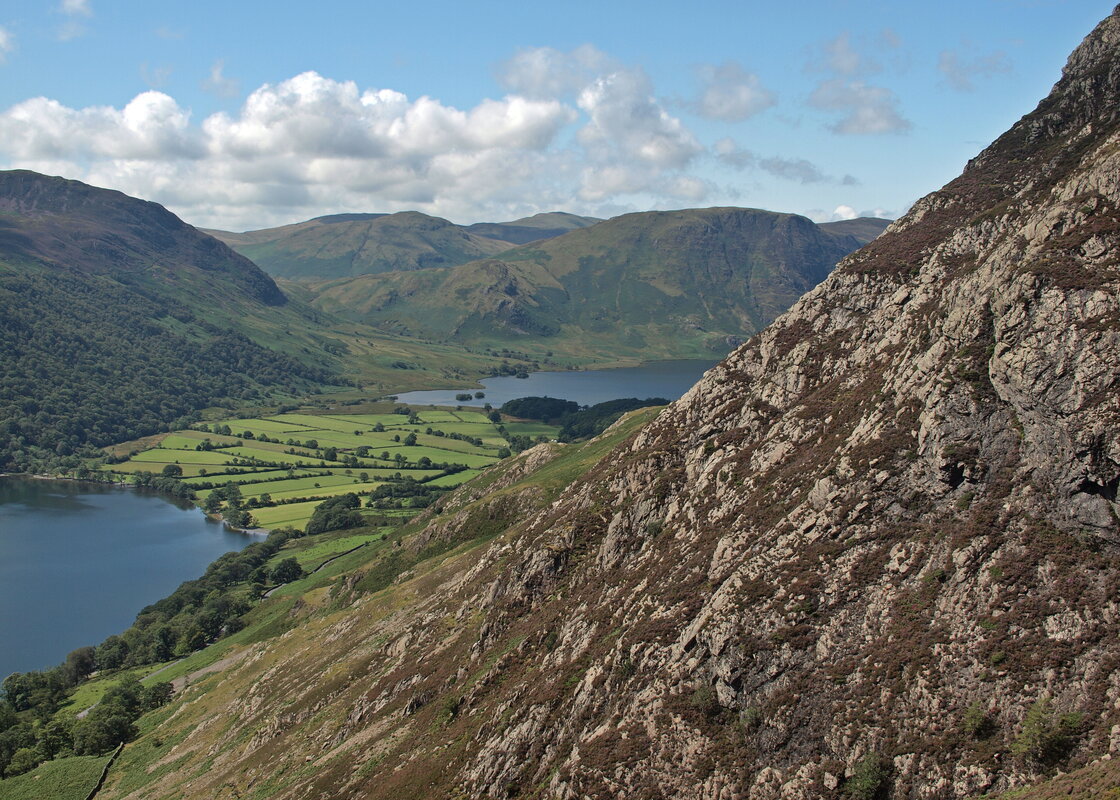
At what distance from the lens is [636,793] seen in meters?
37.7

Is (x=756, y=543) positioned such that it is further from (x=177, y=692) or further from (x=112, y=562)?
(x=112, y=562)

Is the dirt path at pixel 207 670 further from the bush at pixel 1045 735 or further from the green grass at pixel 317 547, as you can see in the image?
the bush at pixel 1045 735

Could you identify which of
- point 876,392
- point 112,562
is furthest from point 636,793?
point 112,562

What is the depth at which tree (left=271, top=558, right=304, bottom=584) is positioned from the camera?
151750mm

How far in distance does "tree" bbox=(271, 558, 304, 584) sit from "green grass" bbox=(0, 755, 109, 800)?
194 ft

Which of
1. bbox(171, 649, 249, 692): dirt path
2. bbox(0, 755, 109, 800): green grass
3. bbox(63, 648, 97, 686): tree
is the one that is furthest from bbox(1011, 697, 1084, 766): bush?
bbox(63, 648, 97, 686): tree

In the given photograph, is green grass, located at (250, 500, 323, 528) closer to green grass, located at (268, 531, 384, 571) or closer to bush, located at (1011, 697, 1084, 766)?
green grass, located at (268, 531, 384, 571)

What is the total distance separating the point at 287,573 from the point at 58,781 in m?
66.0

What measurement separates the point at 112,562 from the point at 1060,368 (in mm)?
188640

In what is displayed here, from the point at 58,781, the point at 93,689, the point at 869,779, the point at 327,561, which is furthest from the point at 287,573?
the point at 869,779

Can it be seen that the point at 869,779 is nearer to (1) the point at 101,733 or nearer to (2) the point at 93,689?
(1) the point at 101,733

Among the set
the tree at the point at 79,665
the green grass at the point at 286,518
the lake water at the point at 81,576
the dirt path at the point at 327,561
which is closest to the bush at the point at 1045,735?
the tree at the point at 79,665

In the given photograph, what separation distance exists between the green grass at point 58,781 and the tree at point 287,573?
59221 mm

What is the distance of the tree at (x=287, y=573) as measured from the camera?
498ft
